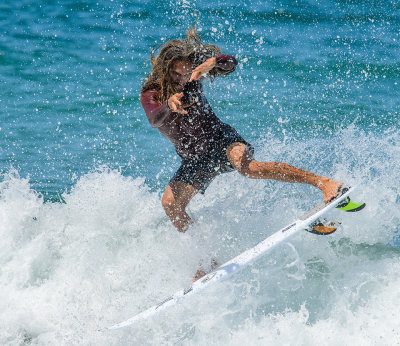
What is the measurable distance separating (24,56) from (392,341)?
33.4 ft

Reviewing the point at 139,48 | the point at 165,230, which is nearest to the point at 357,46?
the point at 139,48

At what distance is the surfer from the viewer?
4.01 metres

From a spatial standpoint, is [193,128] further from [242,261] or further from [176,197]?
[242,261]

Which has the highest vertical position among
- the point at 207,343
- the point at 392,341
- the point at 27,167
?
the point at 392,341

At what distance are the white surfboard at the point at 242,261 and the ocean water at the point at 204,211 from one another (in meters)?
0.26

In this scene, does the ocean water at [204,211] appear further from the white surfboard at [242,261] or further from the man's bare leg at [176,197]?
the man's bare leg at [176,197]

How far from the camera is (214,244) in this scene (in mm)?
4891

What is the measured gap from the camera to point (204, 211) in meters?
5.39

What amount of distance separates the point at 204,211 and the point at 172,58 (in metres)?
1.96

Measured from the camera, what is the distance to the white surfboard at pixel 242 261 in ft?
13.0

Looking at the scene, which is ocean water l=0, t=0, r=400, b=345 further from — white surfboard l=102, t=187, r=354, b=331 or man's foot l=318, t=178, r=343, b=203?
man's foot l=318, t=178, r=343, b=203

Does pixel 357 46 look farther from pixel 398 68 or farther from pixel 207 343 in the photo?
pixel 207 343

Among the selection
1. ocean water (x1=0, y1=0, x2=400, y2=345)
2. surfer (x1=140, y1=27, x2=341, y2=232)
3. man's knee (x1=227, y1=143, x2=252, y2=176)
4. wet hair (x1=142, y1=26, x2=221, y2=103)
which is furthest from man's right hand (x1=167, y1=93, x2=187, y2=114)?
ocean water (x1=0, y1=0, x2=400, y2=345)

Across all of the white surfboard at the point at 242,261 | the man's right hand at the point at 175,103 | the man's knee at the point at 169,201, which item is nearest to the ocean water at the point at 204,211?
the white surfboard at the point at 242,261
